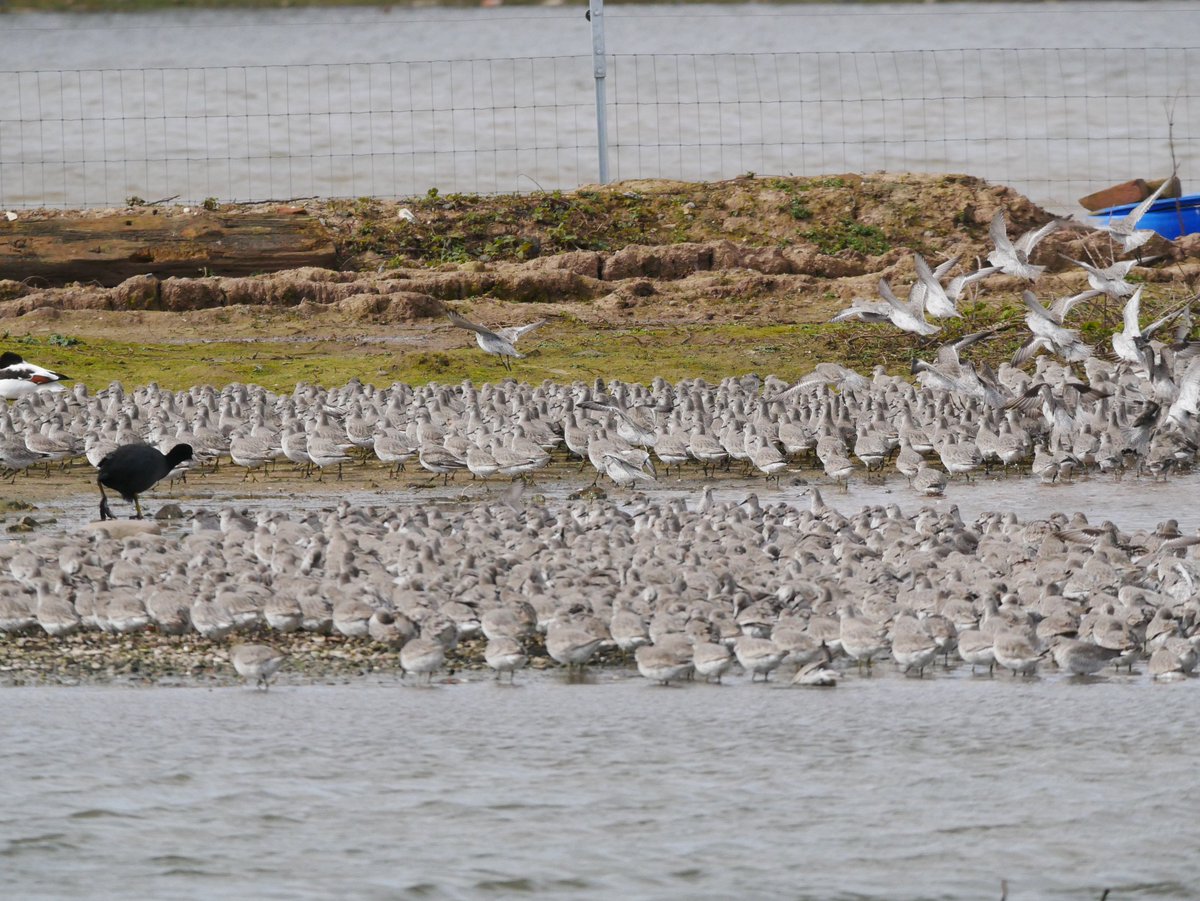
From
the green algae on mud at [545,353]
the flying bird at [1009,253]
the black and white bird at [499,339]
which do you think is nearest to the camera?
the flying bird at [1009,253]

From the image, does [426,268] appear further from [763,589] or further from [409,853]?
[409,853]

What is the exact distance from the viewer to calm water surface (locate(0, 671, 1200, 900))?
24.3ft

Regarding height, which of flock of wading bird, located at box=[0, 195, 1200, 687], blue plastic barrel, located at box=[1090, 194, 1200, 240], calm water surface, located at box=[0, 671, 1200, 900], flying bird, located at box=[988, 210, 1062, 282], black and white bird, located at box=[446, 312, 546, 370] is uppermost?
blue plastic barrel, located at box=[1090, 194, 1200, 240]

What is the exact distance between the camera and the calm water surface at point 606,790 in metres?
7.42

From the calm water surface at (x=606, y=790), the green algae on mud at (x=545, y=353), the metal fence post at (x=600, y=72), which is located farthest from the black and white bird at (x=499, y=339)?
the calm water surface at (x=606, y=790)

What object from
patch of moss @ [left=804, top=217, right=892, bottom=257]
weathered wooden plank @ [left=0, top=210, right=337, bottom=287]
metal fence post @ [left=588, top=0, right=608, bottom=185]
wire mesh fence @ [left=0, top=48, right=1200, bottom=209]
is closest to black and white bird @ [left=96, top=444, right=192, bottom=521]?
weathered wooden plank @ [left=0, top=210, right=337, bottom=287]

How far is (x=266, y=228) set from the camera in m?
21.2

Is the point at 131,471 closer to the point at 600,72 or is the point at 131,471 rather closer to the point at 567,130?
the point at 600,72

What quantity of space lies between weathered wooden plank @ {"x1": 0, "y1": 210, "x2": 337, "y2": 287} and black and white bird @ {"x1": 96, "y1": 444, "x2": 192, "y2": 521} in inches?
321

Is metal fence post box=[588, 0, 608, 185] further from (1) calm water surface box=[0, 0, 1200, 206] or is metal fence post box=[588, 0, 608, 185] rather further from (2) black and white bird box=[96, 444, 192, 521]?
(2) black and white bird box=[96, 444, 192, 521]

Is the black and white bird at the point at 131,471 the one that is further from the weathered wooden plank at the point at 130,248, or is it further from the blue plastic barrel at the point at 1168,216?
the blue plastic barrel at the point at 1168,216

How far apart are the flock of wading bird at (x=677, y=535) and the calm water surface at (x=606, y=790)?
0.32 metres

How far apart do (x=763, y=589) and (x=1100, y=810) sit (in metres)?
2.70

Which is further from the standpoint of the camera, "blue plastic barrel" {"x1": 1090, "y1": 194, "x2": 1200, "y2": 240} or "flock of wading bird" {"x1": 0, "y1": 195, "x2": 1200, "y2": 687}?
"blue plastic barrel" {"x1": 1090, "y1": 194, "x2": 1200, "y2": 240}
